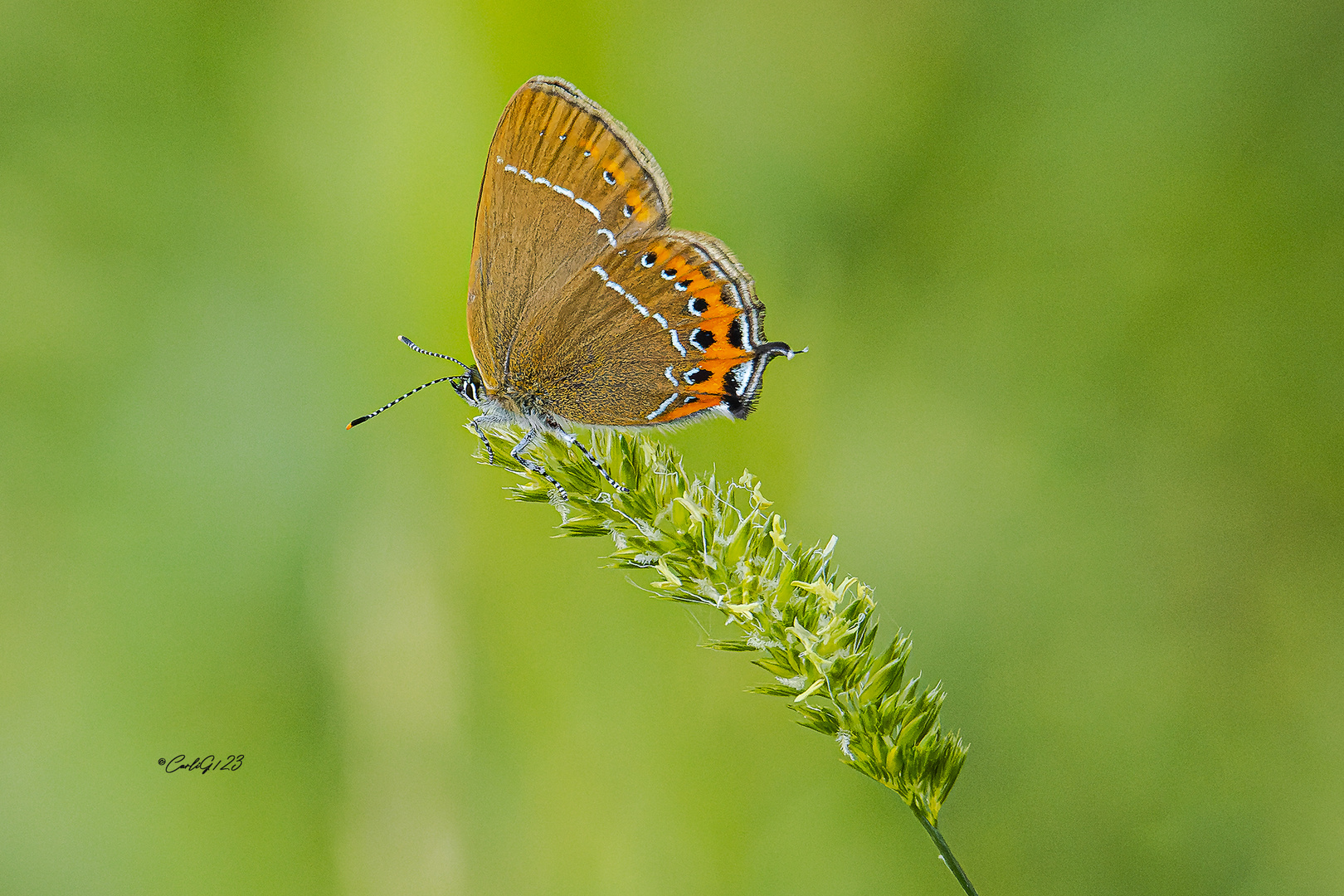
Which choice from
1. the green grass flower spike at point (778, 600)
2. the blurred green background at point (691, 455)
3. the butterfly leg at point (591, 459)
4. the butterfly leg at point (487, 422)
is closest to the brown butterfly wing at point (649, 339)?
the butterfly leg at point (487, 422)

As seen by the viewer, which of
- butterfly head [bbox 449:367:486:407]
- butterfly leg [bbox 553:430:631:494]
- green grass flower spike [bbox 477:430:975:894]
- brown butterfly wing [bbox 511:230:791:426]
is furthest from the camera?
butterfly head [bbox 449:367:486:407]

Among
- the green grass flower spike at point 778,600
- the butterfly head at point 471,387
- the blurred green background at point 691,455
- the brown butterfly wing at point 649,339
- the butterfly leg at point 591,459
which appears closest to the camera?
the green grass flower spike at point 778,600

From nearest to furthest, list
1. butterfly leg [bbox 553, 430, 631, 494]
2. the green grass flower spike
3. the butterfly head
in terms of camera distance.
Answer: the green grass flower spike → butterfly leg [bbox 553, 430, 631, 494] → the butterfly head

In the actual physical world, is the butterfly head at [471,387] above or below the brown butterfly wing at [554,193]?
below

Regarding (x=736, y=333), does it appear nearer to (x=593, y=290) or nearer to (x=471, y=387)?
(x=593, y=290)

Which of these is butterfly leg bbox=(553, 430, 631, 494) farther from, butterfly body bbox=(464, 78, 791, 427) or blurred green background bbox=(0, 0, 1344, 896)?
blurred green background bbox=(0, 0, 1344, 896)

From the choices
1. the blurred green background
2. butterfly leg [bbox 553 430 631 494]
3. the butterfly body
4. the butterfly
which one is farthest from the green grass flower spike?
the blurred green background

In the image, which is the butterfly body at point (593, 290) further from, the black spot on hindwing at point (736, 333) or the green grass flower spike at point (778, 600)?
the green grass flower spike at point (778, 600)

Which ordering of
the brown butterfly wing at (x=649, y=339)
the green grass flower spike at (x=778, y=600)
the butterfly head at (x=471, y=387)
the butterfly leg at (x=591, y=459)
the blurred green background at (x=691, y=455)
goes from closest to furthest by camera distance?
the green grass flower spike at (x=778, y=600), the butterfly leg at (x=591, y=459), the brown butterfly wing at (x=649, y=339), the butterfly head at (x=471, y=387), the blurred green background at (x=691, y=455)
